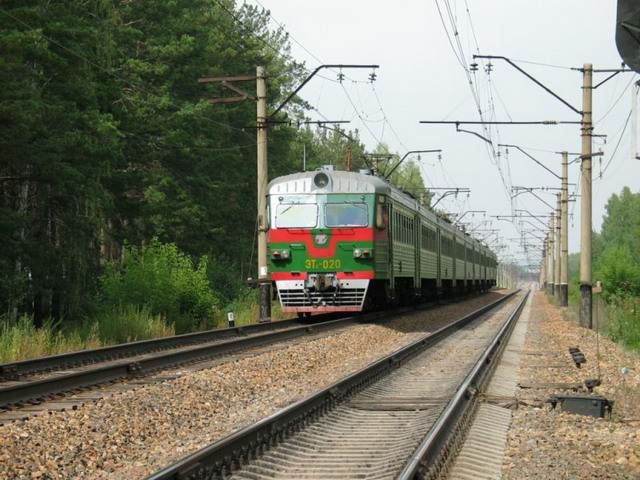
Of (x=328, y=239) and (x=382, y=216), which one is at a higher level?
(x=382, y=216)

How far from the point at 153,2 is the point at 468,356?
24.2m

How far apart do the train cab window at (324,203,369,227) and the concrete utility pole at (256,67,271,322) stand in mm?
1742

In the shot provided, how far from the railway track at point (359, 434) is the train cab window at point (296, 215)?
8696 mm

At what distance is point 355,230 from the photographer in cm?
2086

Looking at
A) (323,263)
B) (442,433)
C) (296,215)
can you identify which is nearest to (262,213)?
(296,215)

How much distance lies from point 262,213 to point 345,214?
2375 millimetres

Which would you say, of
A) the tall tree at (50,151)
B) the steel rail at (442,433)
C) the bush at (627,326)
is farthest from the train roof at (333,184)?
the steel rail at (442,433)

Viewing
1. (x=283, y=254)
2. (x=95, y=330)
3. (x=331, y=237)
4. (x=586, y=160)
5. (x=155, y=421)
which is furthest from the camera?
(x=586, y=160)

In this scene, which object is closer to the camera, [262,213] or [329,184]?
[329,184]

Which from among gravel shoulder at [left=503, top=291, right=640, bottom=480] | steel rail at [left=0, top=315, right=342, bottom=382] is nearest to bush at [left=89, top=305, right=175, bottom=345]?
steel rail at [left=0, top=315, right=342, bottom=382]

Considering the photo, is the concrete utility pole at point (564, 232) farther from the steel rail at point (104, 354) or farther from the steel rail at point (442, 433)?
the steel rail at point (442, 433)

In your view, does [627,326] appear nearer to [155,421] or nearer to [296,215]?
[296,215]

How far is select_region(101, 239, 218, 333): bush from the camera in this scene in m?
20.6

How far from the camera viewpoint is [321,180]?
21141 mm
